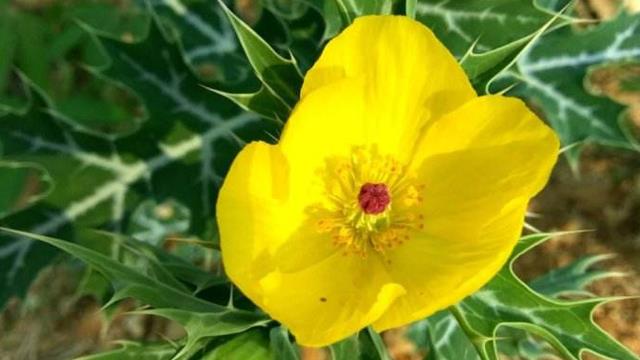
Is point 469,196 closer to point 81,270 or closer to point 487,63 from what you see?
point 487,63

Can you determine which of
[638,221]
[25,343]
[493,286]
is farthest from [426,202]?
[25,343]

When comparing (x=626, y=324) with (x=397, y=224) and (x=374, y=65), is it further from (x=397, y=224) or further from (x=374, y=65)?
(x=374, y=65)

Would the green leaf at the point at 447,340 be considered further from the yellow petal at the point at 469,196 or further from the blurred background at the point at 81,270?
the blurred background at the point at 81,270

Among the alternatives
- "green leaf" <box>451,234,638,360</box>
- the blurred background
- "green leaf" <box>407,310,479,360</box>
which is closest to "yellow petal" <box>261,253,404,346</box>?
"green leaf" <box>451,234,638,360</box>

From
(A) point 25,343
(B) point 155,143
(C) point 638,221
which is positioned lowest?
(A) point 25,343

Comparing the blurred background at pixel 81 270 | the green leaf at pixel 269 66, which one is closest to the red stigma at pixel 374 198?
the green leaf at pixel 269 66

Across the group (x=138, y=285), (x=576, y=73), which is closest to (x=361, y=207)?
(x=138, y=285)
